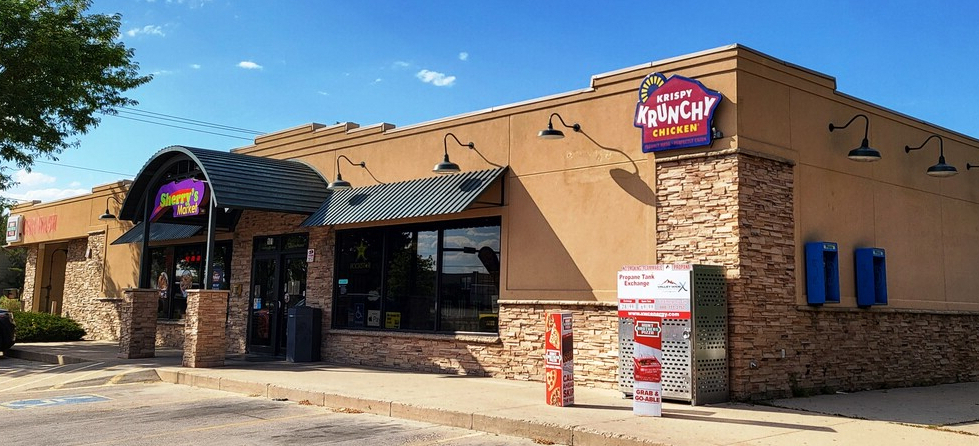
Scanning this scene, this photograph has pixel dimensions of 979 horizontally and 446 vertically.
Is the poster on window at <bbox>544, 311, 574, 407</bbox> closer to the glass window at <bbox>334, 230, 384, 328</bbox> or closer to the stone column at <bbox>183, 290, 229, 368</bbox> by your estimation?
the glass window at <bbox>334, 230, 384, 328</bbox>

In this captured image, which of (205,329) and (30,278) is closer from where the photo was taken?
(205,329)

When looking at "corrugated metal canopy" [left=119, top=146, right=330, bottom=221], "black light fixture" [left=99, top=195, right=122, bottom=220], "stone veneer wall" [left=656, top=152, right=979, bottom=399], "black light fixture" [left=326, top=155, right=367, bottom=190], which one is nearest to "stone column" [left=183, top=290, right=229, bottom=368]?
"corrugated metal canopy" [left=119, top=146, right=330, bottom=221]

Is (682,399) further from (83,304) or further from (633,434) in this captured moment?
(83,304)

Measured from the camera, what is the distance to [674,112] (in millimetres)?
11695

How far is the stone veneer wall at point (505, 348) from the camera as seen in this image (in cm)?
1215

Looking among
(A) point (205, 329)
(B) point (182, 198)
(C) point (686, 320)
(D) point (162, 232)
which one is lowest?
(A) point (205, 329)

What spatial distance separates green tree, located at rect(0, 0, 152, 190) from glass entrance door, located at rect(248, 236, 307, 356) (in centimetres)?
692

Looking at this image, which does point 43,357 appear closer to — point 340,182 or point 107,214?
point 107,214

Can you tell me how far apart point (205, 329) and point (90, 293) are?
42.1ft

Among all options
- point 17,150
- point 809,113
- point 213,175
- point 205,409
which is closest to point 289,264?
point 213,175

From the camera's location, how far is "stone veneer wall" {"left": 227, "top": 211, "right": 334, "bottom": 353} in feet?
54.9

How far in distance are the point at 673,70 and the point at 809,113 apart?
2.40m

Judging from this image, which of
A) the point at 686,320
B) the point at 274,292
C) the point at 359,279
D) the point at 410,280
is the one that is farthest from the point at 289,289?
the point at 686,320

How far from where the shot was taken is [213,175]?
15.0 meters
